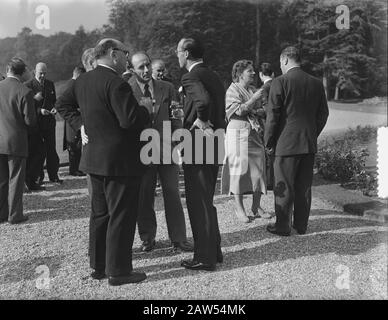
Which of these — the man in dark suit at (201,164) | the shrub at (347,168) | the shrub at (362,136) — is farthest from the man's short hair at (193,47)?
the shrub at (362,136)

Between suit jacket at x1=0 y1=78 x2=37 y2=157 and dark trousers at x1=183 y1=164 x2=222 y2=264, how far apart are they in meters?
2.74

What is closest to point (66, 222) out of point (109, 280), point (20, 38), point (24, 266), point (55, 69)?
point (24, 266)

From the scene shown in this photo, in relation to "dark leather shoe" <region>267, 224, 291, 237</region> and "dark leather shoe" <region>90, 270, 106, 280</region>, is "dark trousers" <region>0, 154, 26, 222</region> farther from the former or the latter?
"dark leather shoe" <region>267, 224, 291, 237</region>

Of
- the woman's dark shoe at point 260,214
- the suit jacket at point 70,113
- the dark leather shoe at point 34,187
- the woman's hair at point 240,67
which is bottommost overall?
the woman's dark shoe at point 260,214

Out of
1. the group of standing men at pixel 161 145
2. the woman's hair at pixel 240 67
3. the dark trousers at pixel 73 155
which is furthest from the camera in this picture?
the dark trousers at pixel 73 155

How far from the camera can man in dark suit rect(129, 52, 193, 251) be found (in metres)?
4.62

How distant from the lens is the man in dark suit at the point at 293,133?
5.24 metres

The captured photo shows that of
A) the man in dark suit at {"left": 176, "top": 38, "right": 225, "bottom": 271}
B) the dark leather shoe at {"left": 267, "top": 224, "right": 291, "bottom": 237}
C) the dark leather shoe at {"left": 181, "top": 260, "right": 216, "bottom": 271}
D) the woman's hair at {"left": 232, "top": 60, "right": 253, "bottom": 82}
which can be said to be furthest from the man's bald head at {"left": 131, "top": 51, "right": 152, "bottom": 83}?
the dark leather shoe at {"left": 267, "top": 224, "right": 291, "bottom": 237}

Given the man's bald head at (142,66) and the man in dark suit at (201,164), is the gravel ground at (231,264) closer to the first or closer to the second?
the man in dark suit at (201,164)

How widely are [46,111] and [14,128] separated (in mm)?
2210

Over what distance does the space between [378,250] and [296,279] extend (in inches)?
50.0
